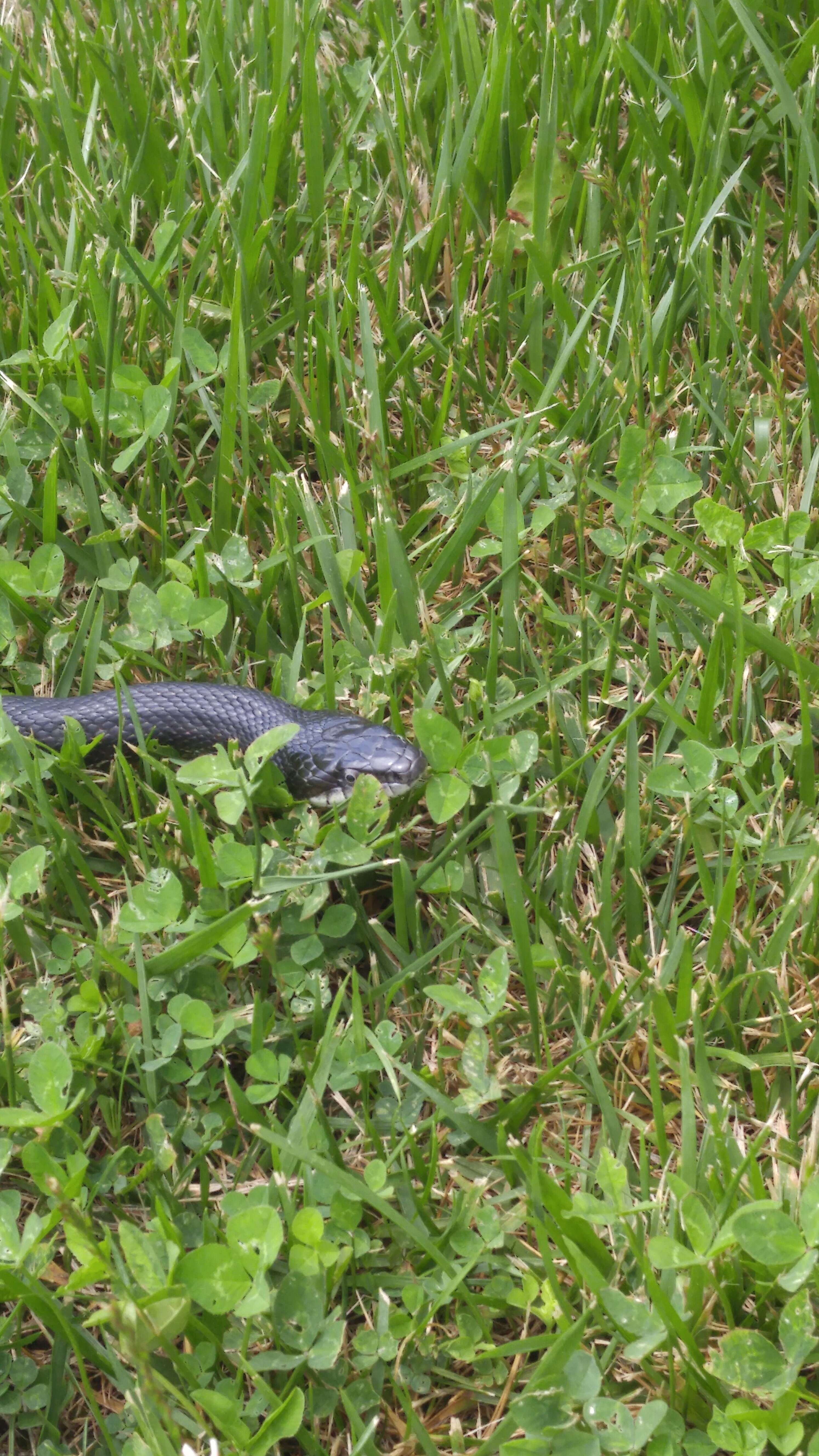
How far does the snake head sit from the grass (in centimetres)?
6

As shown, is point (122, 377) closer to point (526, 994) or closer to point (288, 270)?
point (288, 270)

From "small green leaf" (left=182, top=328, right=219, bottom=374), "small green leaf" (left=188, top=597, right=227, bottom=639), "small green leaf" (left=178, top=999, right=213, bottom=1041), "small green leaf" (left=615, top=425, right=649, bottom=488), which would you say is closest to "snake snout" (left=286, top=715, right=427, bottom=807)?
"small green leaf" (left=188, top=597, right=227, bottom=639)

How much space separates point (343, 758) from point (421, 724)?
32 centimetres

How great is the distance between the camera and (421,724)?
220cm

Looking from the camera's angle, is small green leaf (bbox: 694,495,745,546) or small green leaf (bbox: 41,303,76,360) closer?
small green leaf (bbox: 694,495,745,546)

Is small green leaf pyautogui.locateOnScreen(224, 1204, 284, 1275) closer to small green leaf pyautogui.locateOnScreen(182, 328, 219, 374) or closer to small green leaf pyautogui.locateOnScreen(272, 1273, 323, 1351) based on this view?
small green leaf pyautogui.locateOnScreen(272, 1273, 323, 1351)

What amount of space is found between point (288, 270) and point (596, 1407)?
251cm

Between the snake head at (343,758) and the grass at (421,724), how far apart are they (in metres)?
0.06

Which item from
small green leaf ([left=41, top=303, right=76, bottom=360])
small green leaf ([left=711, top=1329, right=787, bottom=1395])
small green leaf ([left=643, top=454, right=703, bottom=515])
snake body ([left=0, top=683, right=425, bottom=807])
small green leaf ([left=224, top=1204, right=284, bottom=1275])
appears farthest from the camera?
small green leaf ([left=41, top=303, right=76, bottom=360])

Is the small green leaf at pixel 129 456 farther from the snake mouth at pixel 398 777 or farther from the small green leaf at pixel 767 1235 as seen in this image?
the small green leaf at pixel 767 1235

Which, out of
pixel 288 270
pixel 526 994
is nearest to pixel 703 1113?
pixel 526 994

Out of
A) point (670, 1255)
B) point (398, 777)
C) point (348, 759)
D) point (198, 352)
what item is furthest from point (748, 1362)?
point (198, 352)

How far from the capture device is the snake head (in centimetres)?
240

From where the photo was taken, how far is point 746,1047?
202 cm
